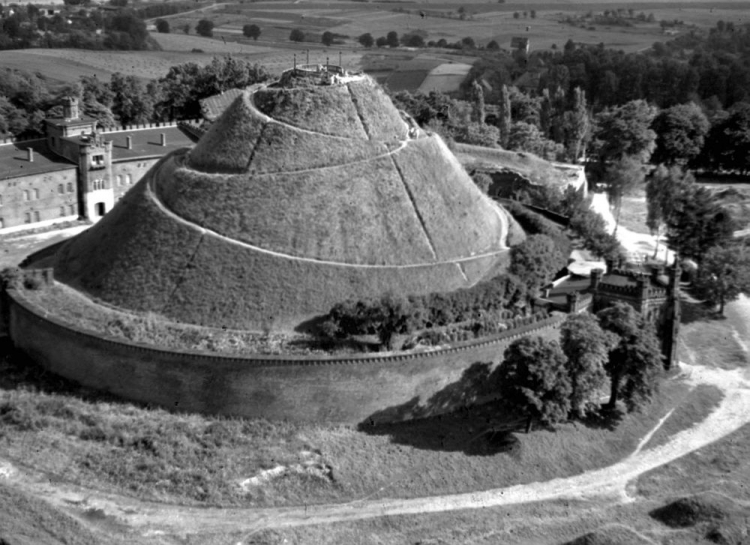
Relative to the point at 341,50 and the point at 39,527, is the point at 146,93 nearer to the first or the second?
the point at 341,50

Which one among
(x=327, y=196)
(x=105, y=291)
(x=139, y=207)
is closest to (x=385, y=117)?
(x=327, y=196)

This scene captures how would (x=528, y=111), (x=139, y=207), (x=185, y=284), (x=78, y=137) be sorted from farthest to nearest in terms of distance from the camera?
(x=528, y=111)
(x=78, y=137)
(x=139, y=207)
(x=185, y=284)

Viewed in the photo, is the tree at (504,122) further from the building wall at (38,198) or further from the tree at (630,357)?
the tree at (630,357)

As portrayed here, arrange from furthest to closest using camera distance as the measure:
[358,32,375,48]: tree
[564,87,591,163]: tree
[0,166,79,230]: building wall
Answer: [358,32,375,48]: tree → [564,87,591,163]: tree → [0,166,79,230]: building wall

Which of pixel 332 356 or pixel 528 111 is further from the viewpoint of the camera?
pixel 528 111

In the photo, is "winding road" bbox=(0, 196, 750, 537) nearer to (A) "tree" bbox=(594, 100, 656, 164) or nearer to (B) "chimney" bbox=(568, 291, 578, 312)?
(B) "chimney" bbox=(568, 291, 578, 312)

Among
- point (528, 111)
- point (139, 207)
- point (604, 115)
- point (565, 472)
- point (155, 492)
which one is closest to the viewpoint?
point (155, 492)

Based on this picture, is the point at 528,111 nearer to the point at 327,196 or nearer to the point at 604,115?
the point at 604,115

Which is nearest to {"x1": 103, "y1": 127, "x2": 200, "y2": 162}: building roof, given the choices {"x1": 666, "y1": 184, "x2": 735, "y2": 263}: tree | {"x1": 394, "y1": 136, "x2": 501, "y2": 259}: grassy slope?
{"x1": 394, "y1": 136, "x2": 501, "y2": 259}: grassy slope
